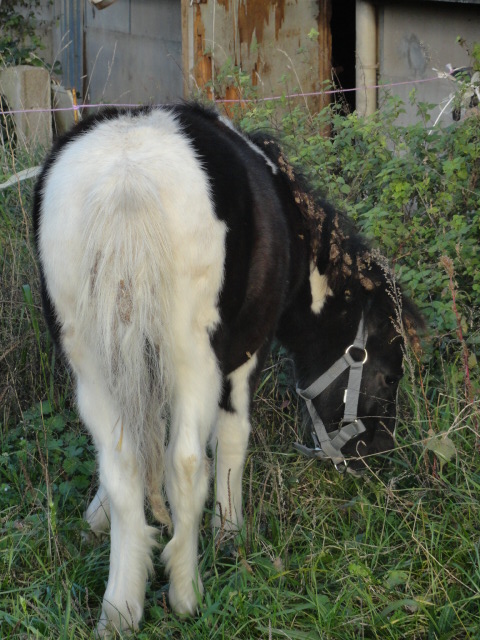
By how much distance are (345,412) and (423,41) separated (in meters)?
4.20

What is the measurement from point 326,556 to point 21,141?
357 centimetres

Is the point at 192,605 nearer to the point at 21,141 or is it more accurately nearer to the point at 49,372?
the point at 49,372

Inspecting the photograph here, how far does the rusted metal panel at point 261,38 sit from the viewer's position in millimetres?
7797

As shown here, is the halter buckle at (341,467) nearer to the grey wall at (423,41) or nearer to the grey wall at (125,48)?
the grey wall at (423,41)

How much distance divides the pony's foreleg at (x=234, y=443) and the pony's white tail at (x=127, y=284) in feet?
1.94

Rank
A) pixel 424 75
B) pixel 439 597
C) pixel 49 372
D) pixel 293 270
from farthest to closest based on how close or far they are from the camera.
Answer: pixel 424 75 < pixel 49 372 < pixel 293 270 < pixel 439 597

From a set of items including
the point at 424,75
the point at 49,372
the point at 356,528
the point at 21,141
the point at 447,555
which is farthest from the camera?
the point at 424,75

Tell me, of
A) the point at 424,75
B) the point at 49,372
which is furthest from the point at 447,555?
the point at 424,75

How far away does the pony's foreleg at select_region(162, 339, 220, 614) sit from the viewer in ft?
9.46

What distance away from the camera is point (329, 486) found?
3727mm

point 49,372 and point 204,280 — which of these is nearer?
point 204,280

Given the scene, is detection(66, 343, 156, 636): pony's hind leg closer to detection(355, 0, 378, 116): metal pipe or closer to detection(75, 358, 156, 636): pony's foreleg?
detection(75, 358, 156, 636): pony's foreleg

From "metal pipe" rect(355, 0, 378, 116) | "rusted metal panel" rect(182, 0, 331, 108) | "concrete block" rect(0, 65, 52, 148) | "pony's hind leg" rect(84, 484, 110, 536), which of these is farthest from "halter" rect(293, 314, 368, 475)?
"concrete block" rect(0, 65, 52, 148)

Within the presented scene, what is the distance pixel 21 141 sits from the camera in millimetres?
5680
